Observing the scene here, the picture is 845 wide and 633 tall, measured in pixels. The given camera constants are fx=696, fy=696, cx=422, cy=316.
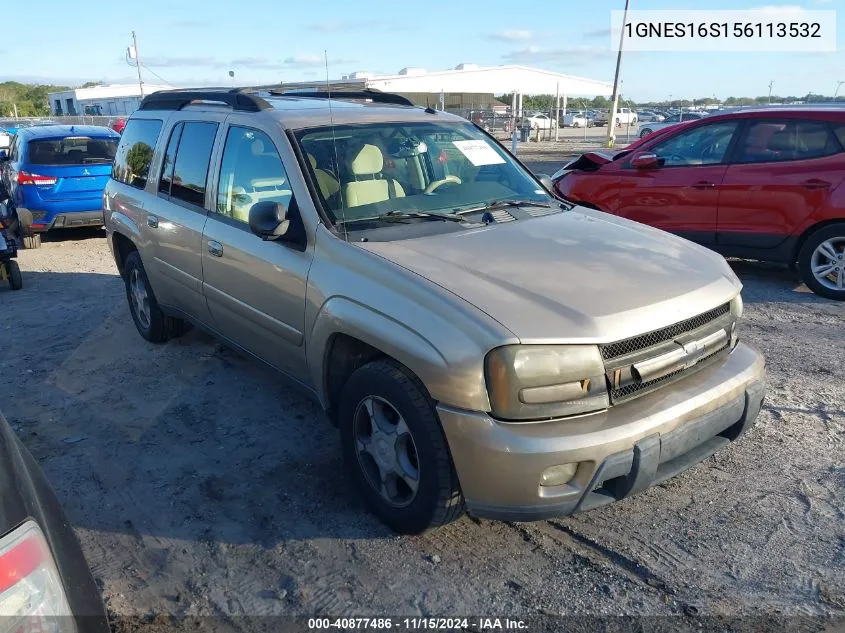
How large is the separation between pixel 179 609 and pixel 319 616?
0.57 m

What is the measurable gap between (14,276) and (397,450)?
6.43 meters

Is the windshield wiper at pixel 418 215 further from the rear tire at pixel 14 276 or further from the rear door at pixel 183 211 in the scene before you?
the rear tire at pixel 14 276

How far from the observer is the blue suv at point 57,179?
9898mm

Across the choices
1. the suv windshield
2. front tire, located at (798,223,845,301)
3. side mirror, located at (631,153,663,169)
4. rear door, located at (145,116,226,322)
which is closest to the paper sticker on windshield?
the suv windshield

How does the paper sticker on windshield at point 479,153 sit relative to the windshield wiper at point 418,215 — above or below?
above

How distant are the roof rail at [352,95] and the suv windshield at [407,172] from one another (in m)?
0.79

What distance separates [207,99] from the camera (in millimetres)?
4727

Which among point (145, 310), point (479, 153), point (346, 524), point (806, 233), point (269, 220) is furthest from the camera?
point (806, 233)

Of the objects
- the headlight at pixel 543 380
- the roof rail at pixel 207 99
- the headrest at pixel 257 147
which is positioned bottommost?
the headlight at pixel 543 380

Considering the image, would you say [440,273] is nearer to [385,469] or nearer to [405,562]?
[385,469]

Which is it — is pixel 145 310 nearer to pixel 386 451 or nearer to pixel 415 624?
pixel 386 451

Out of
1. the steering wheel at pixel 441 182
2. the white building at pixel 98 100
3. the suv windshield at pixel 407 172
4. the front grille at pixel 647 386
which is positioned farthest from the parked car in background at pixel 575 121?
the front grille at pixel 647 386

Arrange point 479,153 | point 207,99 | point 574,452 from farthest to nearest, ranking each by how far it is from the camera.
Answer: point 207,99 → point 479,153 → point 574,452

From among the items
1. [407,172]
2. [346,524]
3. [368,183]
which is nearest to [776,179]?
[407,172]
